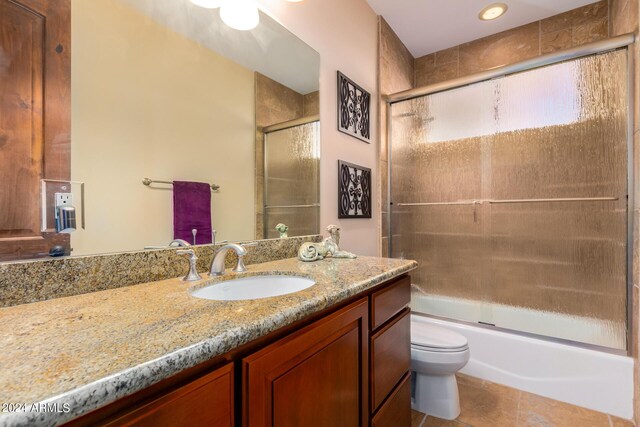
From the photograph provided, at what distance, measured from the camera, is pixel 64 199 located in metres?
0.76

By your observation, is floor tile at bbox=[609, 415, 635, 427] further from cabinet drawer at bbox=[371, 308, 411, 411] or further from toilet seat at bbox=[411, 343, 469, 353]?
cabinet drawer at bbox=[371, 308, 411, 411]

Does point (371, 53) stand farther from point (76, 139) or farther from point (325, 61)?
point (76, 139)

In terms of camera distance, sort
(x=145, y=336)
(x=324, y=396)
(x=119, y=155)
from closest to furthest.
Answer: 1. (x=145, y=336)
2. (x=324, y=396)
3. (x=119, y=155)

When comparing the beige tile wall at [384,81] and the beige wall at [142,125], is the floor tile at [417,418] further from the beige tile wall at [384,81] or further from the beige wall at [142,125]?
the beige wall at [142,125]

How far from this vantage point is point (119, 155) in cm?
87

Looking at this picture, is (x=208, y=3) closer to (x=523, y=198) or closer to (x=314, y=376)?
(x=314, y=376)

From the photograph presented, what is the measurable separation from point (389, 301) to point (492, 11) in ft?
7.74

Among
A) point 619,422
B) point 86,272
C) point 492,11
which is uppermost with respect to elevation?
point 492,11

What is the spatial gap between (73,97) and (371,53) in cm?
192

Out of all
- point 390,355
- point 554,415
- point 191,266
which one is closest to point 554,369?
point 554,415

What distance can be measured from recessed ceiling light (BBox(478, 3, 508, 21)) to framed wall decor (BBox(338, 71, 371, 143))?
1.09 metres

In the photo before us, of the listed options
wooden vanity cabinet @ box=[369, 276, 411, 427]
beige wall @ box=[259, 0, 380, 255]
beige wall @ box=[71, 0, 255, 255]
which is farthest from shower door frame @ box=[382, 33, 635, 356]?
beige wall @ box=[71, 0, 255, 255]

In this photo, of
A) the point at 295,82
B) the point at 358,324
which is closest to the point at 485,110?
the point at 295,82

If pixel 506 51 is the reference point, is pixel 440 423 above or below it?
below
